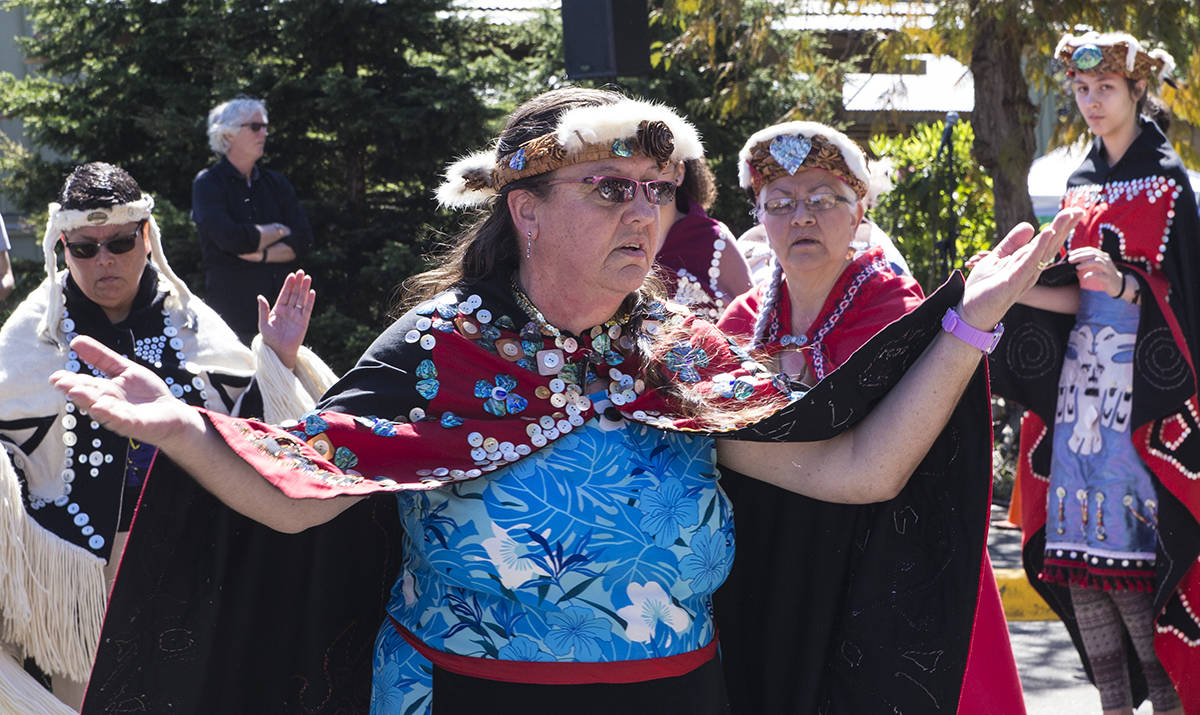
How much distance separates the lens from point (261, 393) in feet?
12.9

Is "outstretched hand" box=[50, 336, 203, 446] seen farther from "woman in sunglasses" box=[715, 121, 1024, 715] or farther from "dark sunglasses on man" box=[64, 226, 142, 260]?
"dark sunglasses on man" box=[64, 226, 142, 260]

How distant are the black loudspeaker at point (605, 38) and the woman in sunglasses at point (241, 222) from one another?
5.73 ft

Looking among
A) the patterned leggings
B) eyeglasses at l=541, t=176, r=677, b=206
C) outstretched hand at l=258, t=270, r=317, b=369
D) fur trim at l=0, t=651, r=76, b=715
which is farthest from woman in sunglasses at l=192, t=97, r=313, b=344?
eyeglasses at l=541, t=176, r=677, b=206

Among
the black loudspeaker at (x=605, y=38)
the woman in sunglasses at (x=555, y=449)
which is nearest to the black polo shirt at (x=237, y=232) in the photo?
the black loudspeaker at (x=605, y=38)

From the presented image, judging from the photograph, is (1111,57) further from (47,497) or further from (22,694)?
(22,694)

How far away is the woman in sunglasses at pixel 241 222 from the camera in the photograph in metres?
6.96

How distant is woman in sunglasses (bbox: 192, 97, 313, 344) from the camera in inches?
274

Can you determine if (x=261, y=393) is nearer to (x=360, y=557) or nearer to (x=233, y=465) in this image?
(x=360, y=557)

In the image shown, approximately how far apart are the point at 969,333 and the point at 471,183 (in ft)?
3.37

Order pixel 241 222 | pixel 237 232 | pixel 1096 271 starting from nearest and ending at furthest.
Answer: pixel 1096 271, pixel 237 232, pixel 241 222

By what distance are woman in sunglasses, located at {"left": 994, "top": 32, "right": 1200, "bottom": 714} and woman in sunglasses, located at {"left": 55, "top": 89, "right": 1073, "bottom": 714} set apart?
2.32 meters

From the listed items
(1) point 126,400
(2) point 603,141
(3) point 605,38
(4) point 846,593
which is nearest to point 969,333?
(4) point 846,593

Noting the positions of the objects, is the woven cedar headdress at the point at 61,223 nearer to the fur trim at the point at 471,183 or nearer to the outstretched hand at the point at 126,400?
the fur trim at the point at 471,183

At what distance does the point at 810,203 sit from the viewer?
3.67 metres
